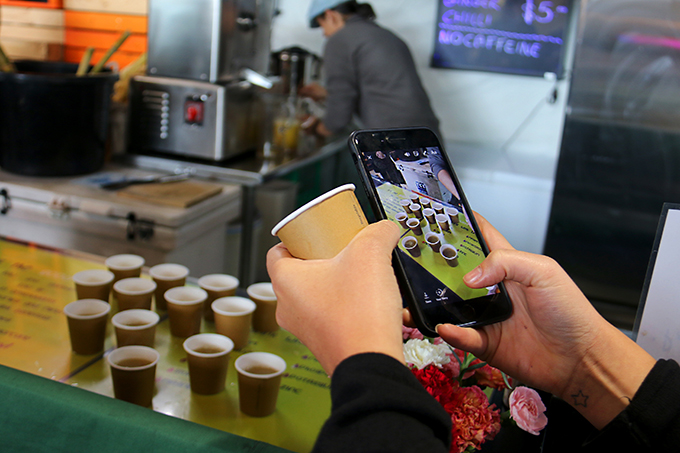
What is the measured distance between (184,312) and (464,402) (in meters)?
0.54

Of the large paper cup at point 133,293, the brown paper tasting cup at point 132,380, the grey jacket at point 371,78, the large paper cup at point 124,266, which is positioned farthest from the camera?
the grey jacket at point 371,78

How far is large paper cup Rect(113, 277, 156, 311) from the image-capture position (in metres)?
1.01

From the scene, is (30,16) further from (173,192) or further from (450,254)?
(450,254)

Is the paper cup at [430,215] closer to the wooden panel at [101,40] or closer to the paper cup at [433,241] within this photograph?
the paper cup at [433,241]

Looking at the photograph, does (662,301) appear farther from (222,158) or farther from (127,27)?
(127,27)

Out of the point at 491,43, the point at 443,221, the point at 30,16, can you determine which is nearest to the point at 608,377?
the point at 443,221

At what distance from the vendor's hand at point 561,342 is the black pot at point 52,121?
1548 millimetres

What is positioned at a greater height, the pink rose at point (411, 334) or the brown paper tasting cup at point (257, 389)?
the pink rose at point (411, 334)

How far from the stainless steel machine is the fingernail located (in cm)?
152

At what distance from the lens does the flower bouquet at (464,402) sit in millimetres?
634

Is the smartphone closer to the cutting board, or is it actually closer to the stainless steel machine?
the cutting board

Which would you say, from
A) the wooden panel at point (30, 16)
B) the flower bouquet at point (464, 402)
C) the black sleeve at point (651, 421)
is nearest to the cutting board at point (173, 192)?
the flower bouquet at point (464, 402)

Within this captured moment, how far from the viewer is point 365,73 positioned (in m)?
2.35

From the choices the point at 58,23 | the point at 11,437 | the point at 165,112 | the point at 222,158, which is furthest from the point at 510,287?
the point at 58,23
